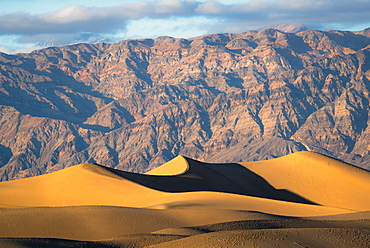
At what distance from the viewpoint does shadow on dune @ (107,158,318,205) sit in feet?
251

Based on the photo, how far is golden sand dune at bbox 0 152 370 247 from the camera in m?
37.4

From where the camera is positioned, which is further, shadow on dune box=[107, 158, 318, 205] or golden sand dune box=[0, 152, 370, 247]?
shadow on dune box=[107, 158, 318, 205]

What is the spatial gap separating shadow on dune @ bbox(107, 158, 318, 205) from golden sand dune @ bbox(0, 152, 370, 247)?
0.49ft

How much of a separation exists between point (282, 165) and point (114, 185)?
34.2m

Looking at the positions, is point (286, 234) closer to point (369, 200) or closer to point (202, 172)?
point (369, 200)

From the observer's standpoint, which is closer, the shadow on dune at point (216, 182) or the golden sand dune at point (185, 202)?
the golden sand dune at point (185, 202)

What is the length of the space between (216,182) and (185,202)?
2940cm

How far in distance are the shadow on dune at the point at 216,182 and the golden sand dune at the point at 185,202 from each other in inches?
5.9

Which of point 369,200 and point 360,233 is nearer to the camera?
point 360,233

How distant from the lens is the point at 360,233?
32.0 meters

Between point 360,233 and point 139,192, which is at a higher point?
point 360,233

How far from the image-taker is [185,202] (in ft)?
176

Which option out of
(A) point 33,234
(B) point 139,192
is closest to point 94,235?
(A) point 33,234

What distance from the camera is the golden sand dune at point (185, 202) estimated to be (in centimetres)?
3745
